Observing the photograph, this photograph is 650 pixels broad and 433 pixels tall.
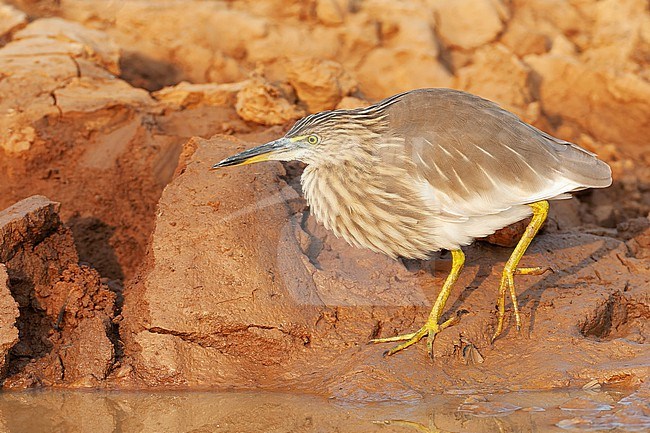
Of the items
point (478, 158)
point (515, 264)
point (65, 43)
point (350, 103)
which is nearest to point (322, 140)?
point (478, 158)

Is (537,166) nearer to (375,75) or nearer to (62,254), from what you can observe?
(62,254)

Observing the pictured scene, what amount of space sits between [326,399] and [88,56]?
394 cm

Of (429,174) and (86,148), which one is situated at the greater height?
(429,174)

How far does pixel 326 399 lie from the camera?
4.84m

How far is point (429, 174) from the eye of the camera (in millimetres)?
5094

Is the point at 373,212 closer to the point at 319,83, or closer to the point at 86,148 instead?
the point at 319,83

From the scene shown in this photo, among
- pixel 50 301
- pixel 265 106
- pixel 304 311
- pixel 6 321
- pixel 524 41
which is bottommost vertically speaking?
pixel 50 301

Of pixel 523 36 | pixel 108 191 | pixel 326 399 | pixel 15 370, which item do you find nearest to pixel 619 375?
pixel 326 399

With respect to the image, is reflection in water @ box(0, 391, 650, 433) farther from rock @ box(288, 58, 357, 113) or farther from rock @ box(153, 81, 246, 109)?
rock @ box(288, 58, 357, 113)

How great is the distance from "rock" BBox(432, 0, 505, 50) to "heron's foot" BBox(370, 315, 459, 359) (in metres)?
4.43

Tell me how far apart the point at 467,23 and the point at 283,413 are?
5487 mm

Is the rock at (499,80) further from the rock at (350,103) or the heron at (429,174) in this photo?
the heron at (429,174)

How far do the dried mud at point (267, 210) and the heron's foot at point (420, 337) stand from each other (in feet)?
0.15

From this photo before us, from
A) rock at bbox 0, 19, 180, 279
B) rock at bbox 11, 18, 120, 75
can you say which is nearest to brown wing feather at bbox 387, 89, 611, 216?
rock at bbox 0, 19, 180, 279
